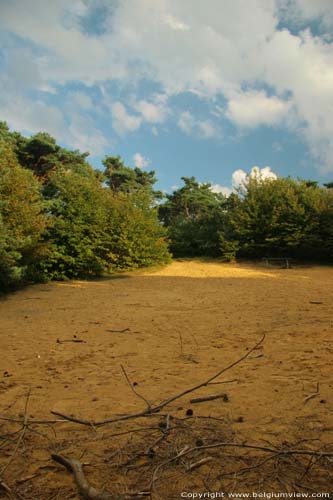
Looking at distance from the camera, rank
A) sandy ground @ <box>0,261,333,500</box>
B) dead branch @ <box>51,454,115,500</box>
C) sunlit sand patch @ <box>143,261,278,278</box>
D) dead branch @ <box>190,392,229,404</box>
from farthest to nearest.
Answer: sunlit sand patch @ <box>143,261,278,278</box>, dead branch @ <box>190,392,229,404</box>, sandy ground @ <box>0,261,333,500</box>, dead branch @ <box>51,454,115,500</box>

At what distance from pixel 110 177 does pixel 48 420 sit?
3424 centimetres

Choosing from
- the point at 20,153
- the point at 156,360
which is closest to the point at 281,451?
the point at 156,360

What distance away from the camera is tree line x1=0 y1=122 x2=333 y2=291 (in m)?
12.0

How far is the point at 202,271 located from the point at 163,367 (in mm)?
15226

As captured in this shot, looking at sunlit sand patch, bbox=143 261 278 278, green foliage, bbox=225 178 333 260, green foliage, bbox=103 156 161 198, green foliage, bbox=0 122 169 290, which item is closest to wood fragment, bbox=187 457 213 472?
green foliage, bbox=0 122 169 290

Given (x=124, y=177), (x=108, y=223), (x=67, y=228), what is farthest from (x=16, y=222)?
(x=124, y=177)

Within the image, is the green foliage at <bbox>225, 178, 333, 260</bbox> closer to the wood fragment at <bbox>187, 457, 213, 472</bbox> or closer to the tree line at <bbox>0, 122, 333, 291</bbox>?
the tree line at <bbox>0, 122, 333, 291</bbox>

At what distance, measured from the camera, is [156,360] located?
4.05 metres

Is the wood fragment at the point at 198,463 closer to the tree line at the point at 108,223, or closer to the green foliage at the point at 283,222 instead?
the tree line at the point at 108,223

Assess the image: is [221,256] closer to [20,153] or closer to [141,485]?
[20,153]

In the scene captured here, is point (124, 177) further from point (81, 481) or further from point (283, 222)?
point (81, 481)

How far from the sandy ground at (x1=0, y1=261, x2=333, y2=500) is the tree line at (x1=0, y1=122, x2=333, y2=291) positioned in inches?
194

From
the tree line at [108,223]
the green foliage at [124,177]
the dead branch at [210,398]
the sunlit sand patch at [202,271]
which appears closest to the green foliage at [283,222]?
the tree line at [108,223]

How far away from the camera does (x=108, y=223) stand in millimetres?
17906
